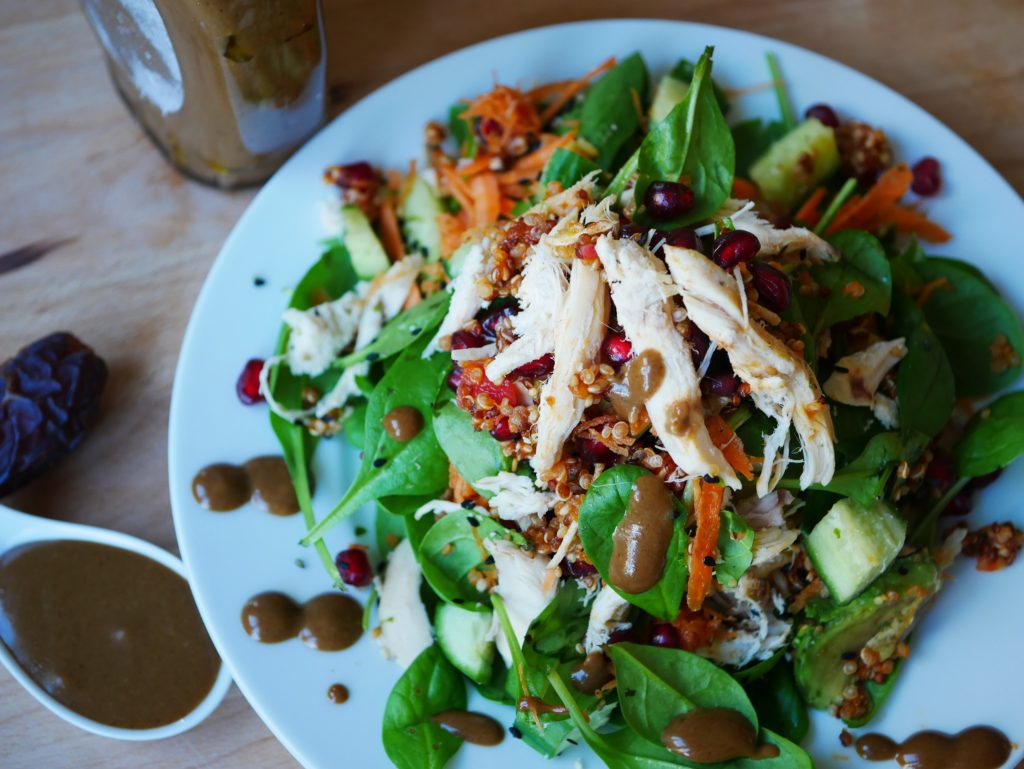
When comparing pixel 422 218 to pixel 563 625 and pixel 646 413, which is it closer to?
pixel 646 413

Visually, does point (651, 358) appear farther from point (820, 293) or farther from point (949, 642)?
point (949, 642)

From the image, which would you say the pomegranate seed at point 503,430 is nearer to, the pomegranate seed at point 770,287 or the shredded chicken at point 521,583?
the shredded chicken at point 521,583

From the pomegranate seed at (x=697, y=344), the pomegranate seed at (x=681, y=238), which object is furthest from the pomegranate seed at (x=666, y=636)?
the pomegranate seed at (x=681, y=238)

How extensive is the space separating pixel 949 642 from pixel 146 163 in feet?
8.89

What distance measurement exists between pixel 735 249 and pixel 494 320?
56 centimetres

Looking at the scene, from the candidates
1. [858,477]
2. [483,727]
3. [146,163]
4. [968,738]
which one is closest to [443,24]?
[146,163]

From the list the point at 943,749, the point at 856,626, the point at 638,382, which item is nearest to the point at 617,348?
the point at 638,382

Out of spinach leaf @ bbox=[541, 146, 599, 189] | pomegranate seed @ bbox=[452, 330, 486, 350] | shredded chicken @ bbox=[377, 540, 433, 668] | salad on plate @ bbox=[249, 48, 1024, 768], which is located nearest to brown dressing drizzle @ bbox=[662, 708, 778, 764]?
salad on plate @ bbox=[249, 48, 1024, 768]

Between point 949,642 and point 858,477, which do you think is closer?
point 858,477

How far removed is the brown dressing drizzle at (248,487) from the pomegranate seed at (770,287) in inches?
51.7

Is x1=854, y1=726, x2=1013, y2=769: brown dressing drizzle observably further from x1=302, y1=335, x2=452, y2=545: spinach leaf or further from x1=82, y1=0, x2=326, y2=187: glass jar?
x1=82, y1=0, x2=326, y2=187: glass jar

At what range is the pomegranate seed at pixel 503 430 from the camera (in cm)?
212

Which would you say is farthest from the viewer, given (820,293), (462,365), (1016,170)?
(1016,170)

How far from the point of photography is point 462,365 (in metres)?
2.18
